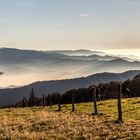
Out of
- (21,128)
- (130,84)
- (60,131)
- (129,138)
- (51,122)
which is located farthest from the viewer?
(130,84)

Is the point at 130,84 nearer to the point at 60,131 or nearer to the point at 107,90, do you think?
the point at 107,90

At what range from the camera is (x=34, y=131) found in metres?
30.6

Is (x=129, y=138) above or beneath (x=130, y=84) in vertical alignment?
beneath

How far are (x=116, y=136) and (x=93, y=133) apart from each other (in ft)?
6.72

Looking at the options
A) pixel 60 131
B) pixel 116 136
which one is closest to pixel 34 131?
pixel 60 131

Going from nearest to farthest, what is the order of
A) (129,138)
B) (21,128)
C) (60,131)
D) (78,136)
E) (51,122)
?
(129,138) < (78,136) < (60,131) < (21,128) < (51,122)

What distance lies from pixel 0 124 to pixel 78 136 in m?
11.0

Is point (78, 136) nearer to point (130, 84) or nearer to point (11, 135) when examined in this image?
point (11, 135)

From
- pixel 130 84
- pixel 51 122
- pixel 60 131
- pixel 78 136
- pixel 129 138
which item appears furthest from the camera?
pixel 130 84

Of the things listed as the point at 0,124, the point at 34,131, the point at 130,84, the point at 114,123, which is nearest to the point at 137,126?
the point at 114,123

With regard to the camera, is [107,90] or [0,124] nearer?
[0,124]

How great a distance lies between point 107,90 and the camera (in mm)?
177375

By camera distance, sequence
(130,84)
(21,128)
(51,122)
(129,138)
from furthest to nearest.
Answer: (130,84)
(51,122)
(21,128)
(129,138)

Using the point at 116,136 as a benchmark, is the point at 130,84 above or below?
above
